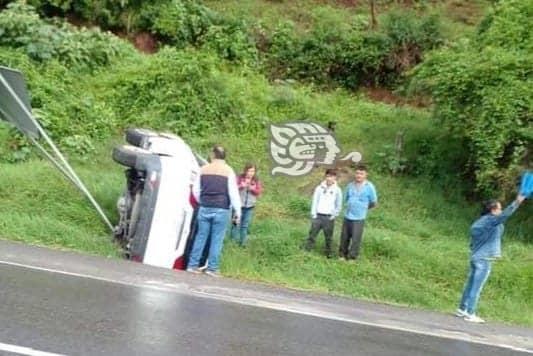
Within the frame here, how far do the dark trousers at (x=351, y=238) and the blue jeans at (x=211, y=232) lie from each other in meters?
1.92

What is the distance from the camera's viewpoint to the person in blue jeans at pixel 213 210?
10242 millimetres

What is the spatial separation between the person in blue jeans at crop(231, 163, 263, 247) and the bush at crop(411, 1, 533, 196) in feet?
11.3

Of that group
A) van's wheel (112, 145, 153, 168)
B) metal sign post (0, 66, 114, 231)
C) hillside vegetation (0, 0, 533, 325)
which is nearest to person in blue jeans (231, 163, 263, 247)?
hillside vegetation (0, 0, 533, 325)

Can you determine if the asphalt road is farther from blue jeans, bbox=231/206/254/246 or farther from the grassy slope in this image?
blue jeans, bbox=231/206/254/246

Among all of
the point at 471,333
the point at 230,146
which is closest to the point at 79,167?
the point at 230,146

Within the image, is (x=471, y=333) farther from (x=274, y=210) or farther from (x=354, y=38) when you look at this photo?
(x=354, y=38)

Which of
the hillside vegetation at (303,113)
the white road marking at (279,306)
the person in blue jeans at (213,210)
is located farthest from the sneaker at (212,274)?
the white road marking at (279,306)

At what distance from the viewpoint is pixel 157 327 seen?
704 cm

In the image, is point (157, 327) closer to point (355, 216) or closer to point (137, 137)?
point (355, 216)

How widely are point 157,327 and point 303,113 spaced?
10.7 meters

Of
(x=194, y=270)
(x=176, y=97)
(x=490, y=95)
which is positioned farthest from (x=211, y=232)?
(x=176, y=97)

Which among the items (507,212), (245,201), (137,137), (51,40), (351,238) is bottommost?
(351,238)

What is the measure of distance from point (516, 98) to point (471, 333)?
17.0 feet

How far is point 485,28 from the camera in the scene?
15727 mm
